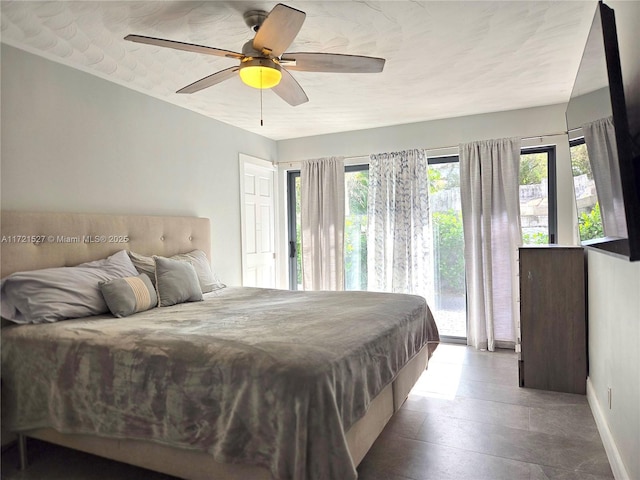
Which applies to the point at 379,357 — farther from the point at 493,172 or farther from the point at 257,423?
the point at 493,172

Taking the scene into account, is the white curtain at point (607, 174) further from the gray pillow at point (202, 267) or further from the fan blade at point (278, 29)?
the gray pillow at point (202, 267)

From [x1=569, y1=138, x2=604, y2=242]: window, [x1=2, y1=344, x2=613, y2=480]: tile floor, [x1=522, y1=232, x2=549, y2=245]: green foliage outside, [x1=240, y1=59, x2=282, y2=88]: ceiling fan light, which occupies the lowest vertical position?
[x1=2, y1=344, x2=613, y2=480]: tile floor

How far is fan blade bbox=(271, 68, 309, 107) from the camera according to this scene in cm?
249

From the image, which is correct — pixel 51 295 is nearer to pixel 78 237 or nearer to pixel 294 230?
pixel 78 237

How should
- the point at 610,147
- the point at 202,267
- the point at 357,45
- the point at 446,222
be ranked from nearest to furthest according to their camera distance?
the point at 610,147 < the point at 357,45 < the point at 202,267 < the point at 446,222

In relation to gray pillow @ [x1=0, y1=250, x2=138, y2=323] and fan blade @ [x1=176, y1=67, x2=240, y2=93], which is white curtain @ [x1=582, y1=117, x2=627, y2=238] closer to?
fan blade @ [x1=176, y1=67, x2=240, y2=93]

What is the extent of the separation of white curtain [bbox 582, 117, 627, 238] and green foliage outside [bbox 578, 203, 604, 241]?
0.28 feet

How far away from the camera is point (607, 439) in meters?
2.21

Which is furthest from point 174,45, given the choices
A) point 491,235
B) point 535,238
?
point 535,238

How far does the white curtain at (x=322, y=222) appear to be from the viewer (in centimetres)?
494

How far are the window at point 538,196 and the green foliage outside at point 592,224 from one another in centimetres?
204

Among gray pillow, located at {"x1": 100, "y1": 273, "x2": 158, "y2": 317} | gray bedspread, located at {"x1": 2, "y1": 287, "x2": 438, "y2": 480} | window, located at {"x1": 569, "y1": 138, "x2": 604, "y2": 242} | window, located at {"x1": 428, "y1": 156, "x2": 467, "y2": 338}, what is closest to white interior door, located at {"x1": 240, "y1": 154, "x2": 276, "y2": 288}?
gray pillow, located at {"x1": 100, "y1": 273, "x2": 158, "y2": 317}

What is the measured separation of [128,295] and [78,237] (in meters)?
0.61

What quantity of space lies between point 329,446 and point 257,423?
0.29m
